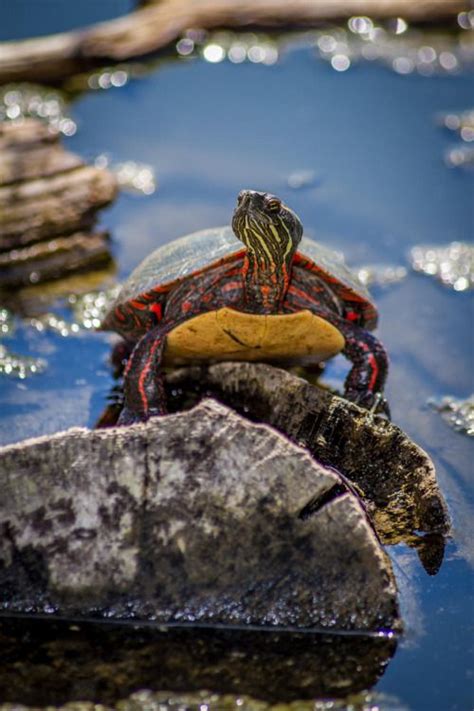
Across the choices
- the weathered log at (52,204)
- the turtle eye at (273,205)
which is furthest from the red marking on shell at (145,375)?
the weathered log at (52,204)

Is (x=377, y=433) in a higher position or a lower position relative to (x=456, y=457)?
higher

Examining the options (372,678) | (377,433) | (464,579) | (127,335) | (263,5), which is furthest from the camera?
(263,5)

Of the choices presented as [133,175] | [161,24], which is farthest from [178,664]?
[161,24]

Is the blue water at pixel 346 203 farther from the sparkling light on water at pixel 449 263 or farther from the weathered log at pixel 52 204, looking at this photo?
the weathered log at pixel 52 204

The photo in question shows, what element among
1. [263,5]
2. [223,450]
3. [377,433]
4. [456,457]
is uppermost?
[263,5]

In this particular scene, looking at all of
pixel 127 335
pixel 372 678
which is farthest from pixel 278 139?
pixel 372 678

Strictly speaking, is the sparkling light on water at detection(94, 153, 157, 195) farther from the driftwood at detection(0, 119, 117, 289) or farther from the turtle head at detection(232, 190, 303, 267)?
the turtle head at detection(232, 190, 303, 267)

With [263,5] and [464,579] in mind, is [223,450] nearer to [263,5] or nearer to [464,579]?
[464,579]
